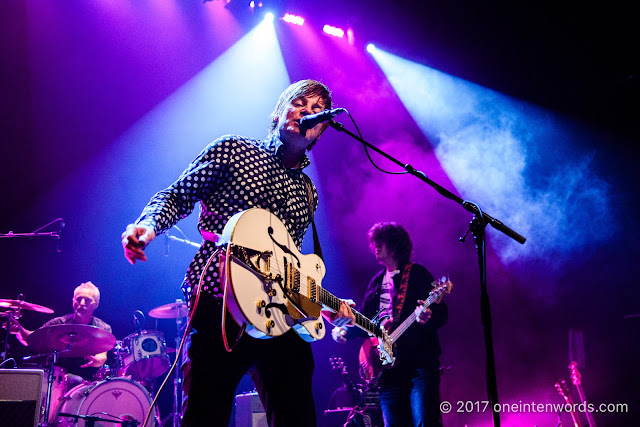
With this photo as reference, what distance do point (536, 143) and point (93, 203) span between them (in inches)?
306

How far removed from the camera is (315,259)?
9.29 feet

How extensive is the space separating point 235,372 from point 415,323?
328cm

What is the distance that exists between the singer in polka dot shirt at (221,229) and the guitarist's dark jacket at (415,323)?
7.27ft

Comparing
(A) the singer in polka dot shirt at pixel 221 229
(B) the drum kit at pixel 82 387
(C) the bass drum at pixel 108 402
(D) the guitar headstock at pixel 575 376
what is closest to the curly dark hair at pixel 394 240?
(A) the singer in polka dot shirt at pixel 221 229

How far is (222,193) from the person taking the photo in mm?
2518

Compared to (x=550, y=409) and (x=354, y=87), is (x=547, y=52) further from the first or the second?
(x=550, y=409)

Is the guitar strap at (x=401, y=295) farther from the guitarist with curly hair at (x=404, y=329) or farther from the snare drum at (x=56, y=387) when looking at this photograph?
the snare drum at (x=56, y=387)

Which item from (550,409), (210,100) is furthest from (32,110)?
(550,409)

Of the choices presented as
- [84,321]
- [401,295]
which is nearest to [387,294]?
[401,295]

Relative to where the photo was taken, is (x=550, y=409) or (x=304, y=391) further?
(x=550, y=409)

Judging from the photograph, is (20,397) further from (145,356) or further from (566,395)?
(566,395)

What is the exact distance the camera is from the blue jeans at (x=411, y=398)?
4613 millimetres

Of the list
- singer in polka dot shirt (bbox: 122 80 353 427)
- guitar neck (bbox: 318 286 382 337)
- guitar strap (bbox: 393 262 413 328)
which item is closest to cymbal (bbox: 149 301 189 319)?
guitar strap (bbox: 393 262 413 328)

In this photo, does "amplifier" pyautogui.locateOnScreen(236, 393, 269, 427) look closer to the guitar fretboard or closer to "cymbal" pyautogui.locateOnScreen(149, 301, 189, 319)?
"cymbal" pyautogui.locateOnScreen(149, 301, 189, 319)
